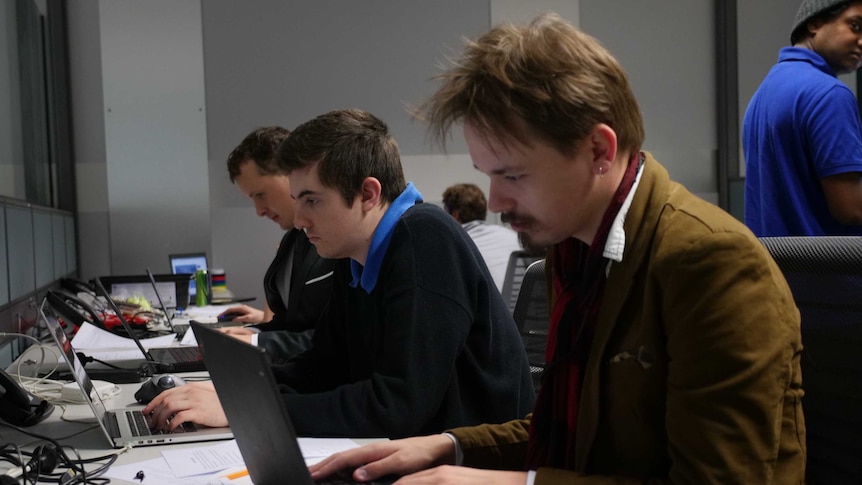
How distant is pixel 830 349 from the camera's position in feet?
3.56

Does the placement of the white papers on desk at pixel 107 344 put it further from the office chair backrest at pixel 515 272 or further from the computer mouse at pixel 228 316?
the office chair backrest at pixel 515 272

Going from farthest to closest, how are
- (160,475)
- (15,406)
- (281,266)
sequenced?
(281,266), (15,406), (160,475)

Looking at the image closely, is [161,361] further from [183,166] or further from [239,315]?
[183,166]

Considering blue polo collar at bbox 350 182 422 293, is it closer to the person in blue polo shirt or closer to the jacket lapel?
the jacket lapel

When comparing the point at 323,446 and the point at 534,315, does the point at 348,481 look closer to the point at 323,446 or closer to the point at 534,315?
the point at 323,446

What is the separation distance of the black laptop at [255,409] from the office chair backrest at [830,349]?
0.57 meters

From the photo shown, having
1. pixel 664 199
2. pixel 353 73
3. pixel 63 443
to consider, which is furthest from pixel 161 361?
pixel 353 73

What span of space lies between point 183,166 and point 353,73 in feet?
4.00

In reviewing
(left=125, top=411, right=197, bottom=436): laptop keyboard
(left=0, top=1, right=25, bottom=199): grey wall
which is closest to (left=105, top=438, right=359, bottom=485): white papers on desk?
(left=125, top=411, right=197, bottom=436): laptop keyboard

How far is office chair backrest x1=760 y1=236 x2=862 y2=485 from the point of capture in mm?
1056

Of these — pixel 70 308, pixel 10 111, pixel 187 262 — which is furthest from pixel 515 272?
pixel 187 262

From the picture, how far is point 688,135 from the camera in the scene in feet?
18.9

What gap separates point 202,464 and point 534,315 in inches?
31.7

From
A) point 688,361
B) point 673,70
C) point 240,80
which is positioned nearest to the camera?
point 688,361
